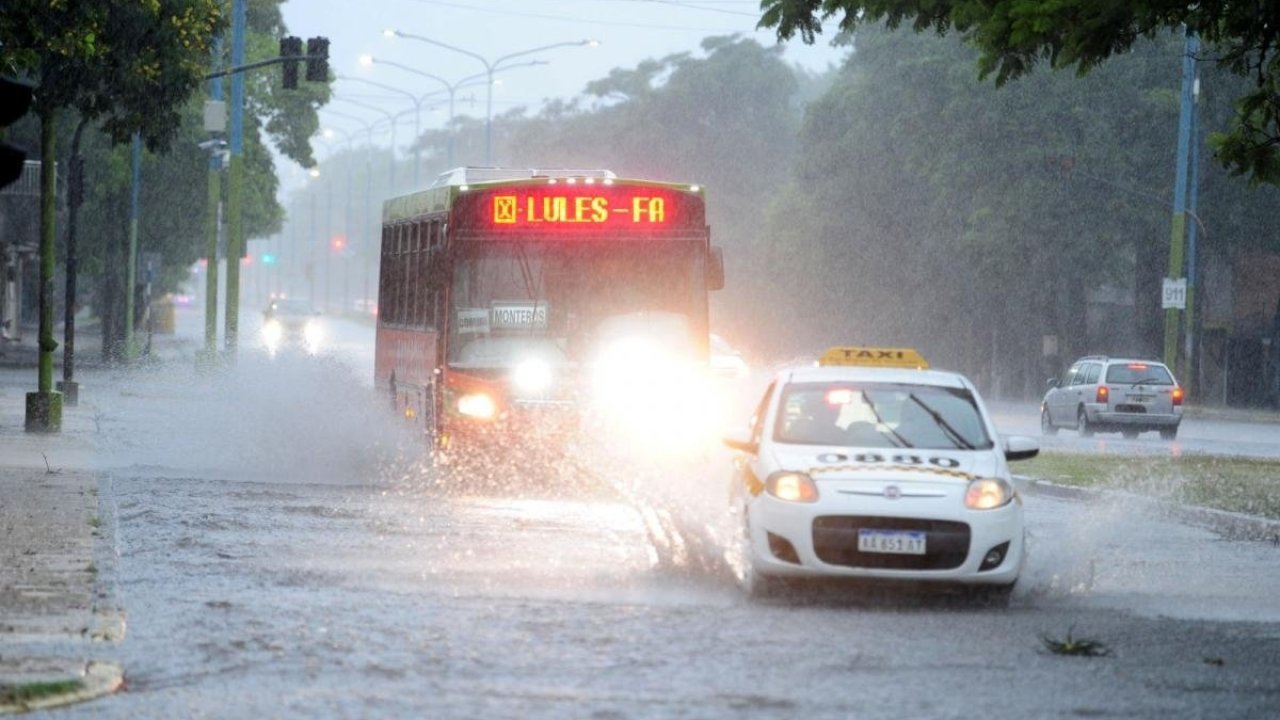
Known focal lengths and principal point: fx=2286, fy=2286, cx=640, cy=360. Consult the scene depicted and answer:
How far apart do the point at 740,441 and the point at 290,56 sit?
90.7 feet

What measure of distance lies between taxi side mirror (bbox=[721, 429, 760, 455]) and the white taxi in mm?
17

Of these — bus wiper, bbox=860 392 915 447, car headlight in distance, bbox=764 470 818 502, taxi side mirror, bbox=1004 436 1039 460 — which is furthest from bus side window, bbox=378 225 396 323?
car headlight in distance, bbox=764 470 818 502

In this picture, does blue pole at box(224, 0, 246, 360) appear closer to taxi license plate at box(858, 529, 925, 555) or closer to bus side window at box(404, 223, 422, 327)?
bus side window at box(404, 223, 422, 327)

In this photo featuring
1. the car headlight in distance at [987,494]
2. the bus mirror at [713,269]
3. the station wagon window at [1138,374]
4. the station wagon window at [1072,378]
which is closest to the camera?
the car headlight in distance at [987,494]

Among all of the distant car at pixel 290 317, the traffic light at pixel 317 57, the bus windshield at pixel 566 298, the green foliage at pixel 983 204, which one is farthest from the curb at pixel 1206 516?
the distant car at pixel 290 317

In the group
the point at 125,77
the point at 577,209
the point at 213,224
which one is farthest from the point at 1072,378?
the point at 577,209

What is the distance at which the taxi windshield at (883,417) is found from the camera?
14.3m

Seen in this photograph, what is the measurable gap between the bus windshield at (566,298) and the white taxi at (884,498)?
7040mm

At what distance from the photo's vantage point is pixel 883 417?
14.8 meters

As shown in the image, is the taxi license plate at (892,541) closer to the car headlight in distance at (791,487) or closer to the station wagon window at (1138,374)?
the car headlight in distance at (791,487)

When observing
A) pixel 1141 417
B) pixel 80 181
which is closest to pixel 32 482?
pixel 80 181

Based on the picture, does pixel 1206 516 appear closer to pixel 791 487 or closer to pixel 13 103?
pixel 791 487

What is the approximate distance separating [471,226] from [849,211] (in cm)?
4707

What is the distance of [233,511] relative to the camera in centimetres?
1877
